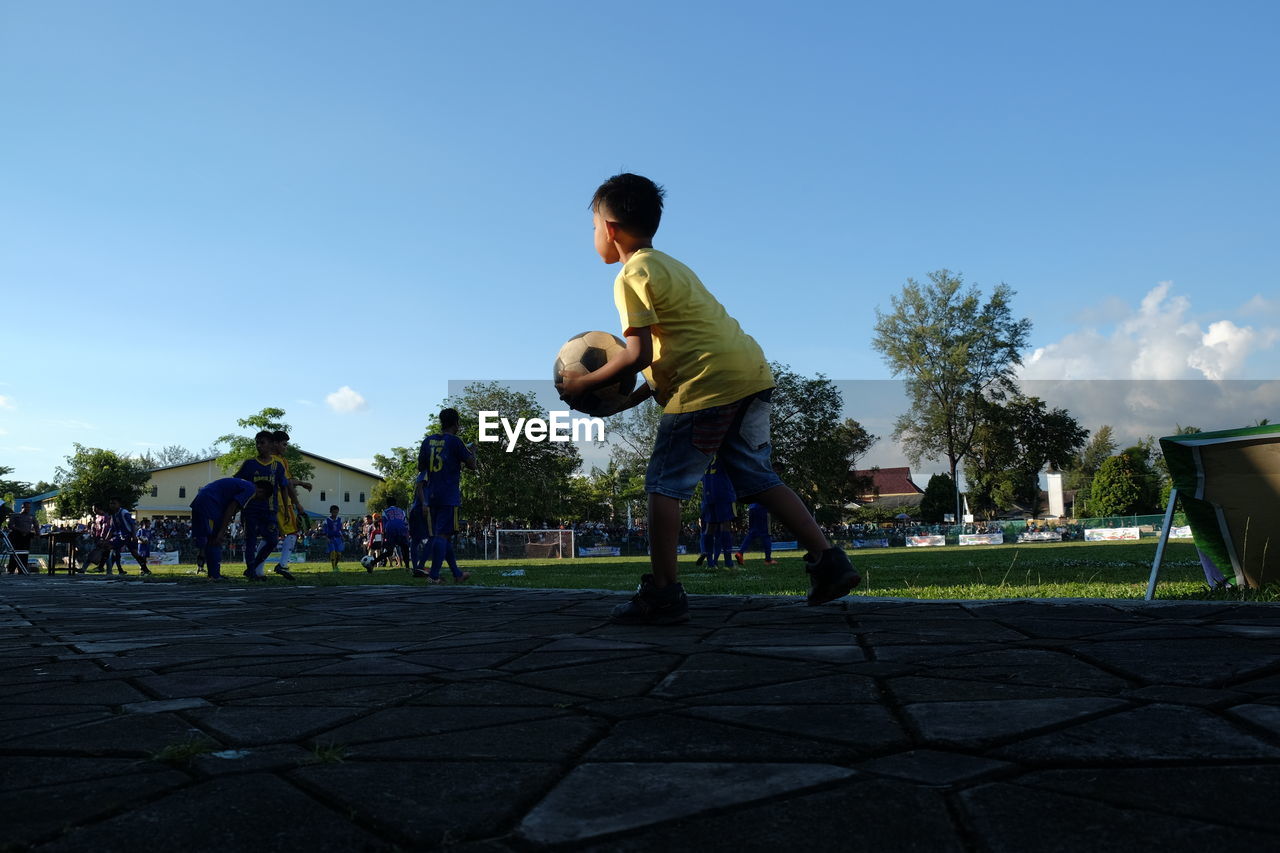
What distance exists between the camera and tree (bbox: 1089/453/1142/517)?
59156 millimetres

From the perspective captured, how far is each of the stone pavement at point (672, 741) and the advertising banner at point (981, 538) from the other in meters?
41.6

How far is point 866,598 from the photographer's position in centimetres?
483

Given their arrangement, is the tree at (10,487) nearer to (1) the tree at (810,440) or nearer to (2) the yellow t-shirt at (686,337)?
(1) the tree at (810,440)

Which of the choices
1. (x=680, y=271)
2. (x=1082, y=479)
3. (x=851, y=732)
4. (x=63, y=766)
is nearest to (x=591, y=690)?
(x=851, y=732)

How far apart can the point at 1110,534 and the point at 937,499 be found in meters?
21.8

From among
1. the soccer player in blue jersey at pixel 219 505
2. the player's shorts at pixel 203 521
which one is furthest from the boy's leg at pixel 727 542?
the player's shorts at pixel 203 521

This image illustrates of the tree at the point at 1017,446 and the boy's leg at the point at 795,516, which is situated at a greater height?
the tree at the point at 1017,446

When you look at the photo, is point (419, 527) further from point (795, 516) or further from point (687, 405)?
point (795, 516)

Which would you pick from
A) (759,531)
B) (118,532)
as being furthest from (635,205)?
(118,532)

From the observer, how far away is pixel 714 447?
13.0 feet

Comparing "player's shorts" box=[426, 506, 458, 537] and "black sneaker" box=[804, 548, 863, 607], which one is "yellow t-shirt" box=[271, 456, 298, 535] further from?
"black sneaker" box=[804, 548, 863, 607]

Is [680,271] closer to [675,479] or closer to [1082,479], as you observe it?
[675,479]

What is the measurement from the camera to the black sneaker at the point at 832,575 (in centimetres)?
388

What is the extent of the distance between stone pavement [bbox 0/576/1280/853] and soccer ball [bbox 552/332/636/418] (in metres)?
1.12
